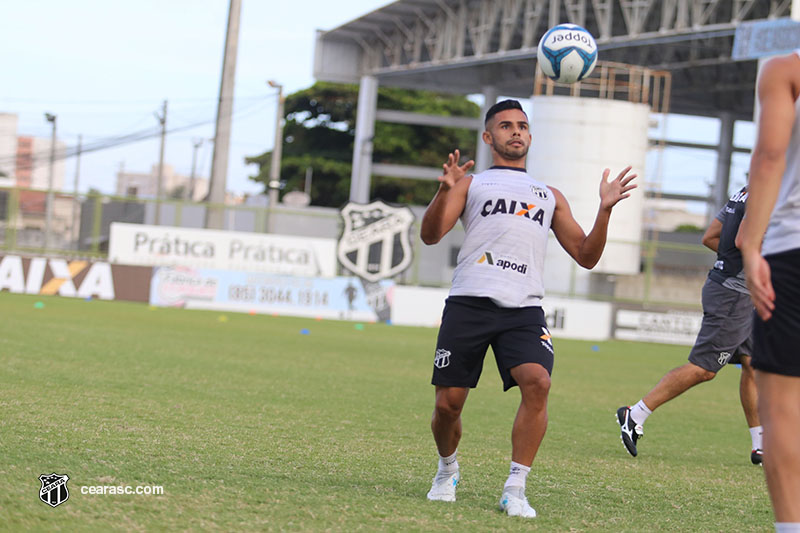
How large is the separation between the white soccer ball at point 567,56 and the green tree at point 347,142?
53.8 meters

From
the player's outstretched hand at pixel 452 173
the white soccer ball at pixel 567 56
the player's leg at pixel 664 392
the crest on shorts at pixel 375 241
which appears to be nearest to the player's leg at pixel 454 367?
the player's outstretched hand at pixel 452 173

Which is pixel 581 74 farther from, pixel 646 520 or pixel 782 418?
pixel 782 418

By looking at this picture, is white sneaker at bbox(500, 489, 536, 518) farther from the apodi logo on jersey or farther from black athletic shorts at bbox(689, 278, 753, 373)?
black athletic shorts at bbox(689, 278, 753, 373)

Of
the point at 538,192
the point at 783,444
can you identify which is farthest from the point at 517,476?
the point at 783,444

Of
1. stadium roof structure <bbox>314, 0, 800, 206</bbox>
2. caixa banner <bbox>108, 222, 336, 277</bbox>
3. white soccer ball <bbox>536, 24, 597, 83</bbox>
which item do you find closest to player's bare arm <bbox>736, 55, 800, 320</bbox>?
white soccer ball <bbox>536, 24, 597, 83</bbox>

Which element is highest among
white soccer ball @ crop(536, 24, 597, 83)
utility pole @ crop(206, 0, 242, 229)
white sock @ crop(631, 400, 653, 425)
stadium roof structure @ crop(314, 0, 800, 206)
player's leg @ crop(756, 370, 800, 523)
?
stadium roof structure @ crop(314, 0, 800, 206)

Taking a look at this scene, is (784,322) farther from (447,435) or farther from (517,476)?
(447,435)

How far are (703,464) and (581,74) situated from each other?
3.02 meters

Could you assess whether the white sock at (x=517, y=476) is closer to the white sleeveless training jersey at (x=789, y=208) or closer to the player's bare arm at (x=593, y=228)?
the player's bare arm at (x=593, y=228)

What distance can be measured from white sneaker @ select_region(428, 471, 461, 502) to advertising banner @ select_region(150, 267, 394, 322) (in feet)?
60.6

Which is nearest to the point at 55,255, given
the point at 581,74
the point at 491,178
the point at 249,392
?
the point at 249,392

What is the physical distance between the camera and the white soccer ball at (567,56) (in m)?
7.72

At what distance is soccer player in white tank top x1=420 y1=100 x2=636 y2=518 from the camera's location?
484 cm

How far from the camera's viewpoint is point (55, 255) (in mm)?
24281
